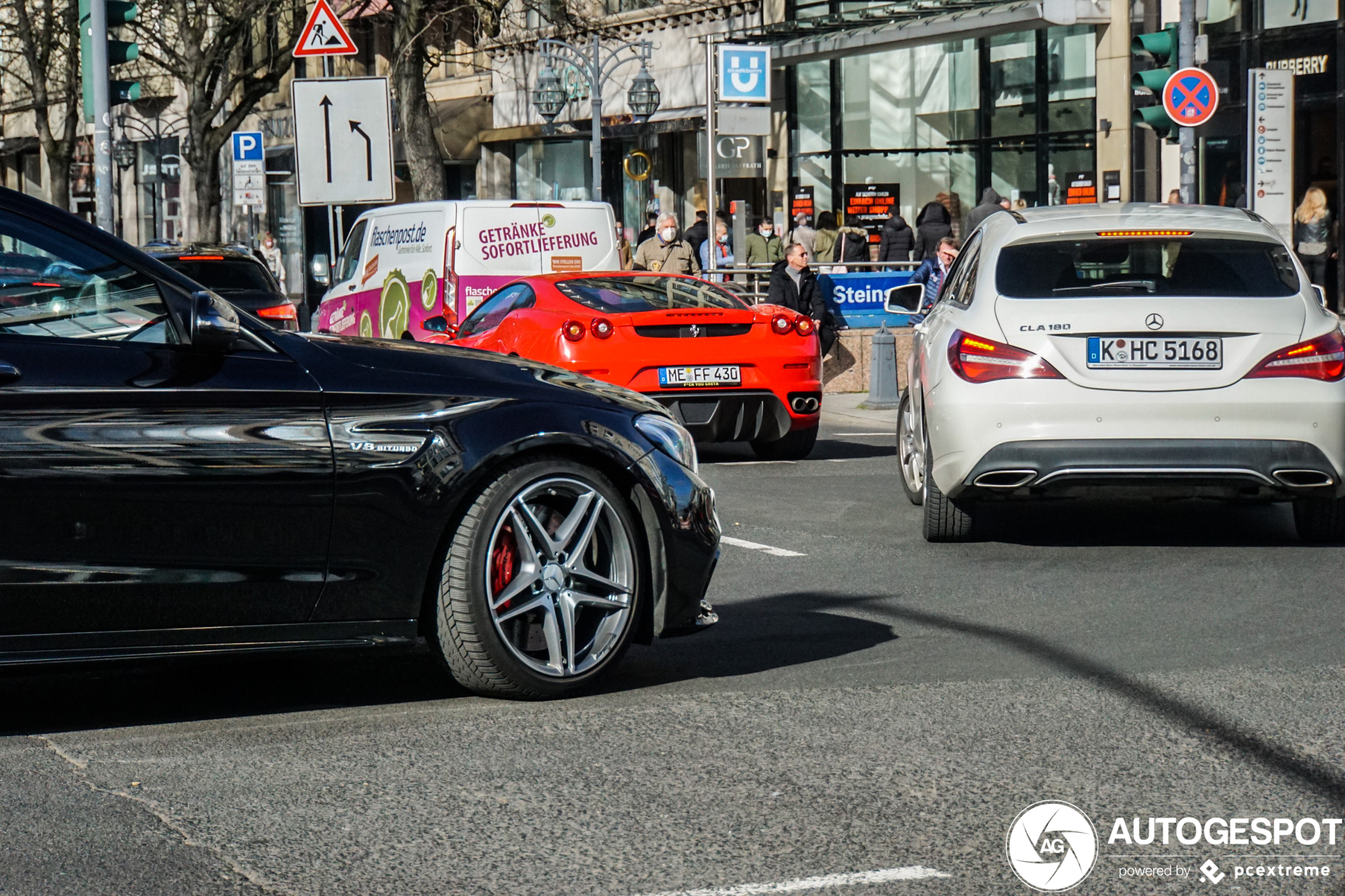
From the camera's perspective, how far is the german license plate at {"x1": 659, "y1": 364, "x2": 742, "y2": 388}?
12.8 m

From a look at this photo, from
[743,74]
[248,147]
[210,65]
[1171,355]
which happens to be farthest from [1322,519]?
[210,65]

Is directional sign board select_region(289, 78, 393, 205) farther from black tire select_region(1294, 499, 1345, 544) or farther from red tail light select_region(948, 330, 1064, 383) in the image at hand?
black tire select_region(1294, 499, 1345, 544)

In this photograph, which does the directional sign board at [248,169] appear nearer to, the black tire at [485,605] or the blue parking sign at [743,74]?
the blue parking sign at [743,74]

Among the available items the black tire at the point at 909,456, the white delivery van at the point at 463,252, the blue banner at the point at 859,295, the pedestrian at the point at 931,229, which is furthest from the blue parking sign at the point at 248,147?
the black tire at the point at 909,456

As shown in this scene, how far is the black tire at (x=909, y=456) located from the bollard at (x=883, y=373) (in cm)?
727

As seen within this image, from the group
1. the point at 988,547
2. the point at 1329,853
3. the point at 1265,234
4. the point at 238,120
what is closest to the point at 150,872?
the point at 1329,853

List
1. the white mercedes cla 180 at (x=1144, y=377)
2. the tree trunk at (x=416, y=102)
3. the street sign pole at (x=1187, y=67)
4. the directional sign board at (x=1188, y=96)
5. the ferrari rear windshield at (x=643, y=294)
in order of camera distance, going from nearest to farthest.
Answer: the white mercedes cla 180 at (x=1144, y=377) < the ferrari rear windshield at (x=643, y=294) < the directional sign board at (x=1188, y=96) < the street sign pole at (x=1187, y=67) < the tree trunk at (x=416, y=102)

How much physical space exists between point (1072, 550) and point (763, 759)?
425cm

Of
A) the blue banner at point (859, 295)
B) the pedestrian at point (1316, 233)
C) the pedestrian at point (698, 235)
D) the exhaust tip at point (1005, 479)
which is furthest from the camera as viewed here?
the pedestrian at point (698, 235)

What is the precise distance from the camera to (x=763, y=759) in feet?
16.5

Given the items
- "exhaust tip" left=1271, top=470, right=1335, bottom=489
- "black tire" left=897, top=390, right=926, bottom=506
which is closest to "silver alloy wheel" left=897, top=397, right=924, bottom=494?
"black tire" left=897, top=390, right=926, bottom=506

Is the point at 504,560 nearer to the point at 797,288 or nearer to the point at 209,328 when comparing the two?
the point at 209,328

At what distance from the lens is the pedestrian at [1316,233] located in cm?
2250

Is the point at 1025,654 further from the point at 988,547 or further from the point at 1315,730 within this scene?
the point at 988,547
